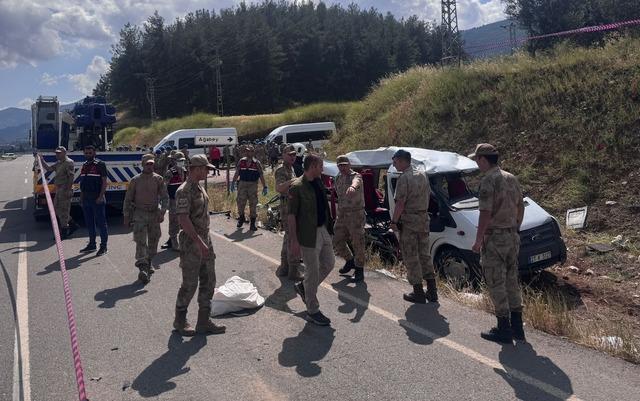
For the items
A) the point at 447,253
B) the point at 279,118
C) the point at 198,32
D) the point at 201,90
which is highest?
the point at 198,32

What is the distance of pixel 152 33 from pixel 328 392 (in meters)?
84.1

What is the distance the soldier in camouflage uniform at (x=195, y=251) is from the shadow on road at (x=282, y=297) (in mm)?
976

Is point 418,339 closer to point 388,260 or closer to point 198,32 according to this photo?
point 388,260

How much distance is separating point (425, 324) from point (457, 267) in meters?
2.06

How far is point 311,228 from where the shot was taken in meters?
5.82

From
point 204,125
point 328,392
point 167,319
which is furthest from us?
point 204,125

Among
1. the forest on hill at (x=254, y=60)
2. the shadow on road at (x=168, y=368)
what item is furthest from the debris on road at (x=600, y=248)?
the forest on hill at (x=254, y=60)

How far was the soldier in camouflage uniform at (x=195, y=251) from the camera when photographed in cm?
546

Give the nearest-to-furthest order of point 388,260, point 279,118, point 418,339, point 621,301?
point 418,339 → point 621,301 → point 388,260 → point 279,118

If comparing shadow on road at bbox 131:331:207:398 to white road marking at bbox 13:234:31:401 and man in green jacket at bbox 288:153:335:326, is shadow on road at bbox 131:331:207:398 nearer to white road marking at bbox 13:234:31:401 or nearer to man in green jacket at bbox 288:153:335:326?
white road marking at bbox 13:234:31:401

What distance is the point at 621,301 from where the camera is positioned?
24.5ft

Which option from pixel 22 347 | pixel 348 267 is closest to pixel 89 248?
pixel 22 347

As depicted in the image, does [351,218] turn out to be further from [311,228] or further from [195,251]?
[195,251]

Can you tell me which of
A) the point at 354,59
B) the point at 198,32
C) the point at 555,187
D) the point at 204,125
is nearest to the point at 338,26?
the point at 354,59
